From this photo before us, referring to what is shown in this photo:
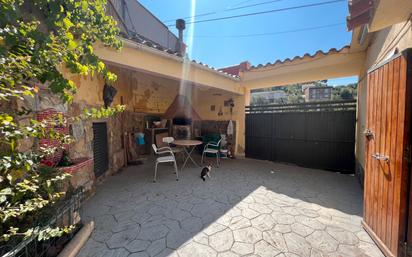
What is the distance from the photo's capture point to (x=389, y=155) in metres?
1.94

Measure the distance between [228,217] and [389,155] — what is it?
2.26 meters

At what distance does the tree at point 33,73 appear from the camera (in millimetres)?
1081

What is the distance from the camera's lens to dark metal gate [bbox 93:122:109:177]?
13.5 feet

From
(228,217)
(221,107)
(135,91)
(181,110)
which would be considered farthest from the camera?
(221,107)

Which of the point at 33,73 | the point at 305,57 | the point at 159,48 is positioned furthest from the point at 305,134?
the point at 33,73

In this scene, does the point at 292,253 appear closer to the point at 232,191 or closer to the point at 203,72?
the point at 232,191

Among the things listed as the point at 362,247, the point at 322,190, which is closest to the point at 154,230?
the point at 362,247

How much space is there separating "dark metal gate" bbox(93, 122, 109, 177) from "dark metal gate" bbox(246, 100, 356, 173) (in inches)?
198

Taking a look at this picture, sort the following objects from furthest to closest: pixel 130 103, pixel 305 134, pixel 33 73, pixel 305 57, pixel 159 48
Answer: pixel 130 103
pixel 305 134
pixel 305 57
pixel 159 48
pixel 33 73

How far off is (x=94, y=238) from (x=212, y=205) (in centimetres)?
186

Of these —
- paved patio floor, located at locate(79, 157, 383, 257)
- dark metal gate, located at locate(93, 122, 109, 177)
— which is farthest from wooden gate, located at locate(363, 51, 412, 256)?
dark metal gate, located at locate(93, 122, 109, 177)

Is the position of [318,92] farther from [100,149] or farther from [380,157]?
[100,149]

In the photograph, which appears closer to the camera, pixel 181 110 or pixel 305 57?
pixel 305 57

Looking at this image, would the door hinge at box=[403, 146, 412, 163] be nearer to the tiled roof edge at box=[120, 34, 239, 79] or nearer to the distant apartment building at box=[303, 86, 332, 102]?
the tiled roof edge at box=[120, 34, 239, 79]
